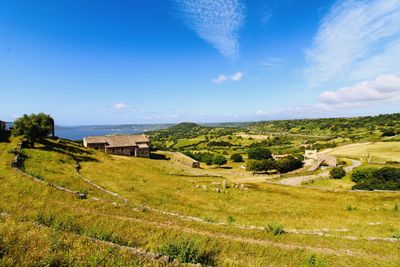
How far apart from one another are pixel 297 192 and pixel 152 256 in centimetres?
5120

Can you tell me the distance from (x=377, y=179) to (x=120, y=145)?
8002cm

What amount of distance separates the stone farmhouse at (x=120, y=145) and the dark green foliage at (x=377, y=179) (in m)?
66.5

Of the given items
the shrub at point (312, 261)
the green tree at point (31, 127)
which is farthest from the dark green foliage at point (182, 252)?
the green tree at point (31, 127)

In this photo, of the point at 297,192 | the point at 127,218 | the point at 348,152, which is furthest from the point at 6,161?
the point at 348,152

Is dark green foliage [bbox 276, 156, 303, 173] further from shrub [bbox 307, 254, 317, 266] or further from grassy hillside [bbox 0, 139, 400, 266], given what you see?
shrub [bbox 307, 254, 317, 266]

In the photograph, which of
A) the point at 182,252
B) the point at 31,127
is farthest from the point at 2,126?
the point at 182,252

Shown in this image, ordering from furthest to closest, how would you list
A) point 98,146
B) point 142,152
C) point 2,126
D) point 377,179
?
1. point 142,152
2. point 98,146
3. point 377,179
4. point 2,126

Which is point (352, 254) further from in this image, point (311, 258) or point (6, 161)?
point (6, 161)

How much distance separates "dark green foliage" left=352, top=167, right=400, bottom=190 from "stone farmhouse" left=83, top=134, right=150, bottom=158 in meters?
66.5

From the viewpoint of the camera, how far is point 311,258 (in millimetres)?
13734

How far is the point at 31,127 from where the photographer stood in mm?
51406

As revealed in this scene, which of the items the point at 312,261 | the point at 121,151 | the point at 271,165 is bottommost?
the point at 271,165

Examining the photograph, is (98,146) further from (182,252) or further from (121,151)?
(182,252)

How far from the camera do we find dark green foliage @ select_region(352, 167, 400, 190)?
6623cm
